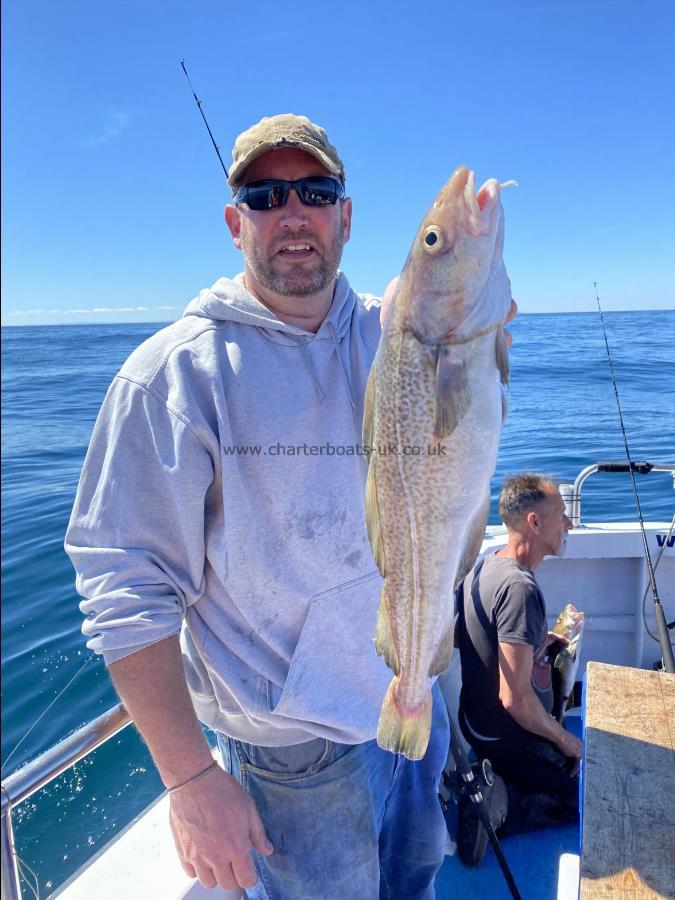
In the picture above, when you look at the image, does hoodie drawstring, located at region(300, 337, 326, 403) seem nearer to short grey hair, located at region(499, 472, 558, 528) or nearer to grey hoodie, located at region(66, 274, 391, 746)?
grey hoodie, located at region(66, 274, 391, 746)

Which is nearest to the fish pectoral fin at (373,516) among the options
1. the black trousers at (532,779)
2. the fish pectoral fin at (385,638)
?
the fish pectoral fin at (385,638)

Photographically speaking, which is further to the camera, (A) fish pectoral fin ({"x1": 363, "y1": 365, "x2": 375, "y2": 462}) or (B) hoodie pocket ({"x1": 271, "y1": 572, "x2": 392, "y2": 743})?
(B) hoodie pocket ({"x1": 271, "y1": 572, "x2": 392, "y2": 743})

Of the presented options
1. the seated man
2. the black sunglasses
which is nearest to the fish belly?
the black sunglasses

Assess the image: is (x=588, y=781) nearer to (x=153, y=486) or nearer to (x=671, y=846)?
(x=671, y=846)

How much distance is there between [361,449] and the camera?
2014 millimetres

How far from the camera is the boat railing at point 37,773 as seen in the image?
1.51 meters

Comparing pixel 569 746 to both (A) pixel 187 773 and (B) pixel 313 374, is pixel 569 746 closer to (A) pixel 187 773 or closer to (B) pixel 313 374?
(A) pixel 187 773

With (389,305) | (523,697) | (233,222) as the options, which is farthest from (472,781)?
(233,222)

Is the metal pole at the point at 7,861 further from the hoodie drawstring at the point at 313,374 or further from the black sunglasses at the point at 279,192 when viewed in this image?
the black sunglasses at the point at 279,192

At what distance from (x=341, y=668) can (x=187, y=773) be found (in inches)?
21.5

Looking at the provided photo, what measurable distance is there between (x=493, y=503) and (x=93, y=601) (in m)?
7.92

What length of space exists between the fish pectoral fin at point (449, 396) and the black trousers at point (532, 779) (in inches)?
115

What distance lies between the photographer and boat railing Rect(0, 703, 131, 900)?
59.6 inches

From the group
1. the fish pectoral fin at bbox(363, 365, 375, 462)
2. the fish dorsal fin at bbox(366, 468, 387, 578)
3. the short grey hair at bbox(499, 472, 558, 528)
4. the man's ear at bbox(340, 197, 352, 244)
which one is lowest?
the short grey hair at bbox(499, 472, 558, 528)
